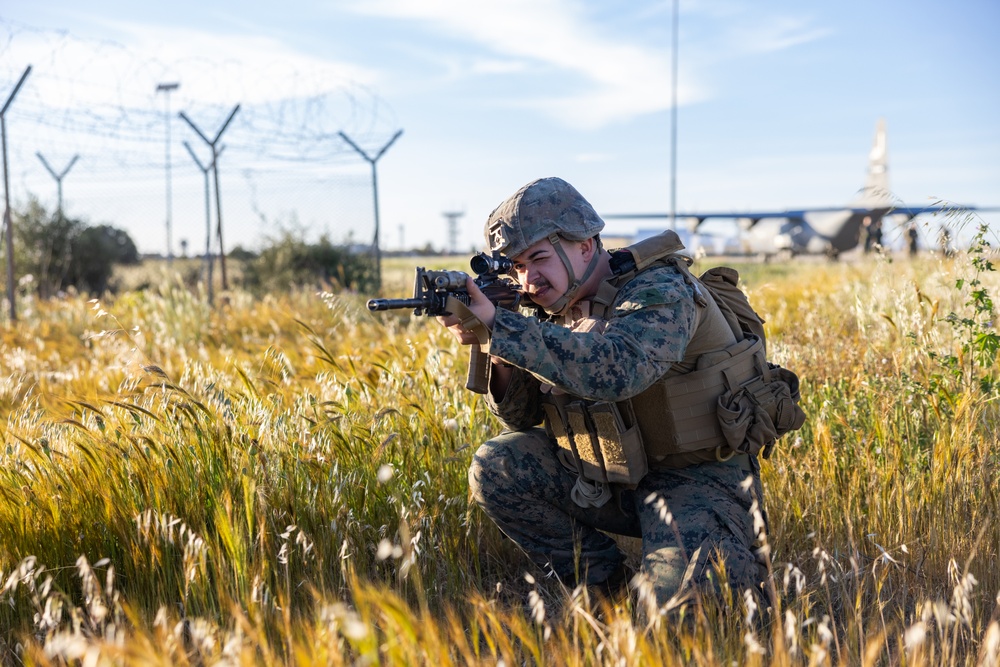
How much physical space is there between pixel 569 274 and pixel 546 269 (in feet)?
0.29

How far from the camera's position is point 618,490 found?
3.16 meters

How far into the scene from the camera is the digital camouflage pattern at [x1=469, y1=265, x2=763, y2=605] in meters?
2.48

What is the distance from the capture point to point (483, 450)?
3262mm

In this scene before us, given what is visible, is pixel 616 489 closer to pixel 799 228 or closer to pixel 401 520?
pixel 401 520

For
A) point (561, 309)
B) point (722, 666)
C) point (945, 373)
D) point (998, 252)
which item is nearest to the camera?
point (722, 666)

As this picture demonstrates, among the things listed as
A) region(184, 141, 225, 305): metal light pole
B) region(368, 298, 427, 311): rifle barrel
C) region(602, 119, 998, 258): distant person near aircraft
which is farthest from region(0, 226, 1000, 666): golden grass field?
region(602, 119, 998, 258): distant person near aircraft

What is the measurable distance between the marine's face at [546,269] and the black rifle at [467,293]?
0.05 m

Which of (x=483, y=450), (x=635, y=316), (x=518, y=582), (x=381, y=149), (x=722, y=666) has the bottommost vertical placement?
(x=518, y=582)

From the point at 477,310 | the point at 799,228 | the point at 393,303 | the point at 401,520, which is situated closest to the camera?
the point at 393,303

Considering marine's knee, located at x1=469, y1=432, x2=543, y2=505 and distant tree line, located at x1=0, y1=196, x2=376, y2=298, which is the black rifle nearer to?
marine's knee, located at x1=469, y1=432, x2=543, y2=505

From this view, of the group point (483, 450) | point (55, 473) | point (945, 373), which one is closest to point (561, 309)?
point (483, 450)

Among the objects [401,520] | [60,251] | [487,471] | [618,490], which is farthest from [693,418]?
[60,251]

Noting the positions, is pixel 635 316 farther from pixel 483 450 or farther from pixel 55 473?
pixel 55 473

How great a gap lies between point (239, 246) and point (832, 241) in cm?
2999
